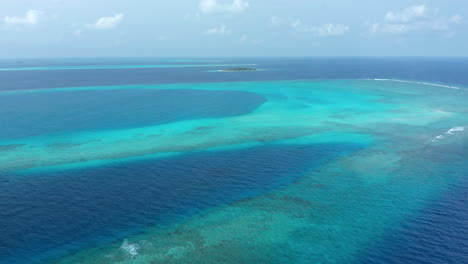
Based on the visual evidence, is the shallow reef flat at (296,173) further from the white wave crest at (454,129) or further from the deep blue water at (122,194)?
the deep blue water at (122,194)

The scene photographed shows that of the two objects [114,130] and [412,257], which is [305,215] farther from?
[114,130]

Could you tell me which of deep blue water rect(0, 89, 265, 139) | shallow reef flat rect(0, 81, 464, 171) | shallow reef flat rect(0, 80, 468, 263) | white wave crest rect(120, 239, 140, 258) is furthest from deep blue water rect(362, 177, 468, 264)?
deep blue water rect(0, 89, 265, 139)

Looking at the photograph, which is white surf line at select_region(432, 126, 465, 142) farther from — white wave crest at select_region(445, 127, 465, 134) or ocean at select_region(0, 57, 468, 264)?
ocean at select_region(0, 57, 468, 264)

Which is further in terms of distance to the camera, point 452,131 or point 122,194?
point 452,131

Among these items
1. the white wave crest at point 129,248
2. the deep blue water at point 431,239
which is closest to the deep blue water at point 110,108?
the white wave crest at point 129,248

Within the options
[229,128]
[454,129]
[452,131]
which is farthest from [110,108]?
[454,129]

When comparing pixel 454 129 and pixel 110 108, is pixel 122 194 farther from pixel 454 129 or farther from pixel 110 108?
pixel 454 129
